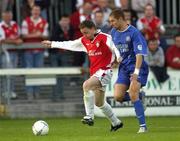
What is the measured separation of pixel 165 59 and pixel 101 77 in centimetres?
512

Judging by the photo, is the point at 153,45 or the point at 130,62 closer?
the point at 130,62

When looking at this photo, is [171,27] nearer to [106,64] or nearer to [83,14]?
[83,14]

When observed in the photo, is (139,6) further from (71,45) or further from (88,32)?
Result: (88,32)

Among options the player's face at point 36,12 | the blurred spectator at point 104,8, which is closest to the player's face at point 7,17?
the player's face at point 36,12

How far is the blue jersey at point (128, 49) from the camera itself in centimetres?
1309

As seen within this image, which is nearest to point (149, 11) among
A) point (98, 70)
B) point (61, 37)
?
point (61, 37)

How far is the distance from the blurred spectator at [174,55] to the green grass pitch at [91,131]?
1.49m

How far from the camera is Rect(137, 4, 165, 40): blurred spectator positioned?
61.8ft

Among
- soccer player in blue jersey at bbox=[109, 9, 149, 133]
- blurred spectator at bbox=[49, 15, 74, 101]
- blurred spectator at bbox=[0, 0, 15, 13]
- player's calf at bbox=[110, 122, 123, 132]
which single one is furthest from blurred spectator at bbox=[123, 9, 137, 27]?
player's calf at bbox=[110, 122, 123, 132]

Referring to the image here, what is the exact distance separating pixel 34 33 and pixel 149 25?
2852 mm

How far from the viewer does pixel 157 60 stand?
18391 mm

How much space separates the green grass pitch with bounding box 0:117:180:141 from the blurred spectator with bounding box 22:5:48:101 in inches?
67.7

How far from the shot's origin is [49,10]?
20.7m

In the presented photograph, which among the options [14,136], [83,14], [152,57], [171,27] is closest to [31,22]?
[83,14]
